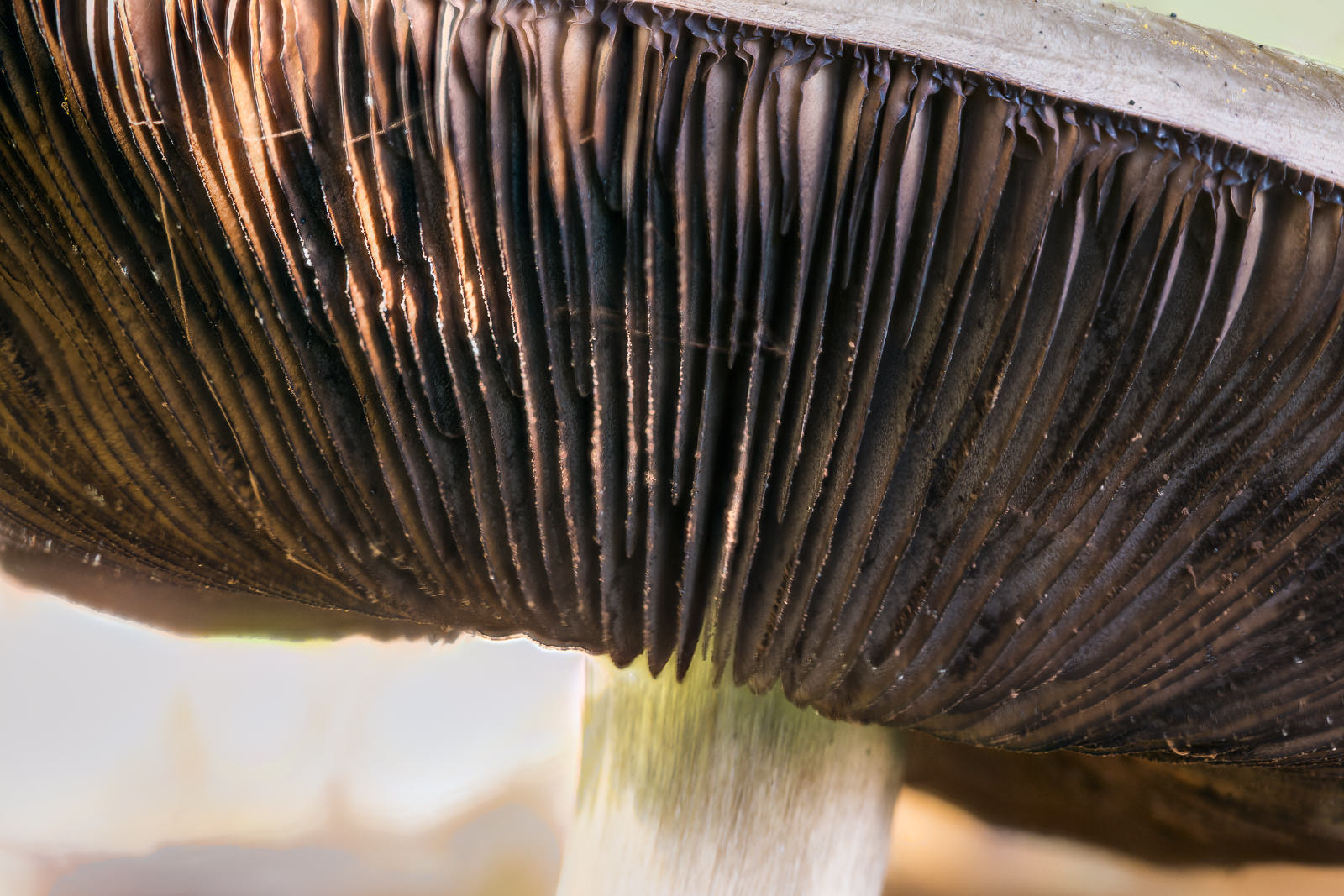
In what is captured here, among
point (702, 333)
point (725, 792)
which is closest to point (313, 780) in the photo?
point (725, 792)

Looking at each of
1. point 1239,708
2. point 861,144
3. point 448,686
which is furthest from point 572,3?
point 448,686

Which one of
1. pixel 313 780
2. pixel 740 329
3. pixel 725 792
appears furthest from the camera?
pixel 313 780

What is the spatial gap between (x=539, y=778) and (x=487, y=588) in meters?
1.10

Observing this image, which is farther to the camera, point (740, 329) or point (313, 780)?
point (313, 780)

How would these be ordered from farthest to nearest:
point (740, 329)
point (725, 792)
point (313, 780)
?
point (313, 780) → point (725, 792) → point (740, 329)

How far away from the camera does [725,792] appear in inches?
37.3

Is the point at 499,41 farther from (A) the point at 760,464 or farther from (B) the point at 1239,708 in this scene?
(B) the point at 1239,708

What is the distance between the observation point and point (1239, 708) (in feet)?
2.66

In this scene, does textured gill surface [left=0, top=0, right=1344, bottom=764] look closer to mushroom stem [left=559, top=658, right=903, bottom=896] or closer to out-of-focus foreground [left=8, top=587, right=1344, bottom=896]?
mushroom stem [left=559, top=658, right=903, bottom=896]

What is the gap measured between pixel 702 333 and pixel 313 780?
1.47m

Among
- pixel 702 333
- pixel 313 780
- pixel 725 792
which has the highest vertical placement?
pixel 702 333

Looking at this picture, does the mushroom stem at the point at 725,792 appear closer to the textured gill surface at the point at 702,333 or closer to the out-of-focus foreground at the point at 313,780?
Answer: the textured gill surface at the point at 702,333

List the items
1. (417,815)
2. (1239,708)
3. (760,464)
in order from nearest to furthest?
1. (760,464)
2. (1239,708)
3. (417,815)

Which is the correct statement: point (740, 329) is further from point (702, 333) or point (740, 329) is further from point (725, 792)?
point (725, 792)
